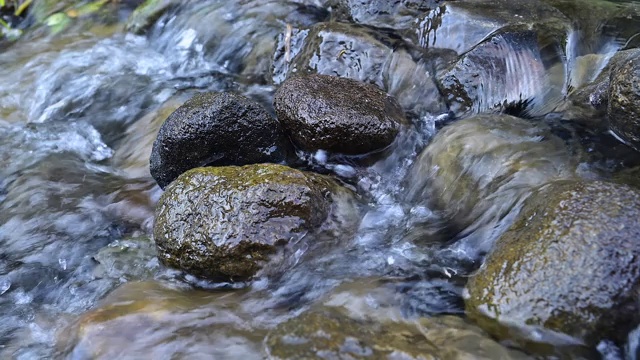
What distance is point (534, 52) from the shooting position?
4715mm

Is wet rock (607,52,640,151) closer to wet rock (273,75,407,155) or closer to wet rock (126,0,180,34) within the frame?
wet rock (273,75,407,155)

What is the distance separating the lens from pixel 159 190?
4754 mm

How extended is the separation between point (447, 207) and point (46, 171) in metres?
3.71

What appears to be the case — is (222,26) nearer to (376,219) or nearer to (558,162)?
(376,219)

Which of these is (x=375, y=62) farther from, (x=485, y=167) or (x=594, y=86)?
(x=594, y=86)

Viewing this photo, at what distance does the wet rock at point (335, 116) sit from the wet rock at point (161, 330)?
1.56 m

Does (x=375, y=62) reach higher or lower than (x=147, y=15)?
higher

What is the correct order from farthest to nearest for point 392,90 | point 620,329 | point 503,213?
1. point 392,90
2. point 503,213
3. point 620,329

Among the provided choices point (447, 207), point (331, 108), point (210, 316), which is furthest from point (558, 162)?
point (210, 316)

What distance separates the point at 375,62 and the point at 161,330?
10.3 feet

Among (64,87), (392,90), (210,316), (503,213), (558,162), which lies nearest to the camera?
(210,316)

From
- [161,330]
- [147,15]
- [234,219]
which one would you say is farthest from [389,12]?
[147,15]

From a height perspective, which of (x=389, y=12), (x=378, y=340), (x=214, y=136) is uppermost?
(x=389, y=12)

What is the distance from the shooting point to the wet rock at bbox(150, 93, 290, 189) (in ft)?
14.3
